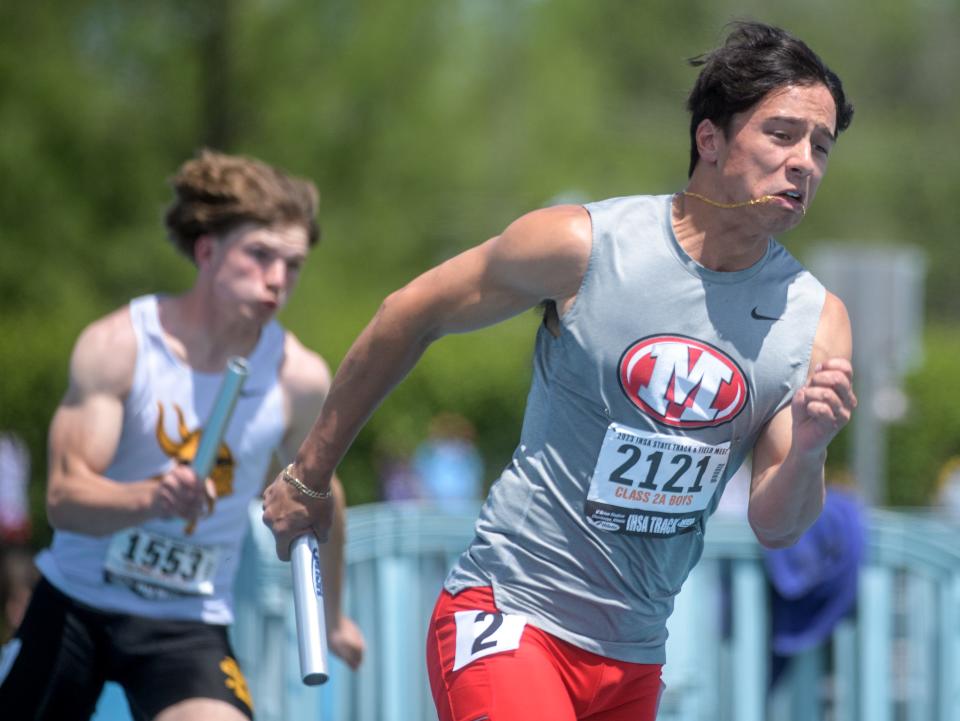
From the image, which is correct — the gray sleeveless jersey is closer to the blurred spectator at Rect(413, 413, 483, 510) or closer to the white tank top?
the white tank top

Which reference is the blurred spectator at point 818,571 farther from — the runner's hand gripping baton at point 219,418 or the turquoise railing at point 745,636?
the runner's hand gripping baton at point 219,418

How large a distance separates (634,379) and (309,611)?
0.84 meters

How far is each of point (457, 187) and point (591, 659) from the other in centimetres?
1550

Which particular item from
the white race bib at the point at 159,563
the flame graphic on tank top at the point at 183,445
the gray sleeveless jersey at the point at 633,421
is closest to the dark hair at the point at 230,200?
the flame graphic on tank top at the point at 183,445

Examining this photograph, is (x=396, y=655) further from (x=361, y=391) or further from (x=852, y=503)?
(x=361, y=391)

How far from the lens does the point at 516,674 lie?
114 inches

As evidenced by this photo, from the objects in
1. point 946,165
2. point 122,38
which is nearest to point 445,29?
point 122,38

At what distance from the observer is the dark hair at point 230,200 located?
4191 mm

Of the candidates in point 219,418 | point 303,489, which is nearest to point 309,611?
point 303,489

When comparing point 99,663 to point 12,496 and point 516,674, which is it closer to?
point 516,674

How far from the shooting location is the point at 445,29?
1655cm

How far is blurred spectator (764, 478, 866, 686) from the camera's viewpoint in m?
5.76

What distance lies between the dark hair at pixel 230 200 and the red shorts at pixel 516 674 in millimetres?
1494

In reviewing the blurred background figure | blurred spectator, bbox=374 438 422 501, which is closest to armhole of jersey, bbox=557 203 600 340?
the blurred background figure
